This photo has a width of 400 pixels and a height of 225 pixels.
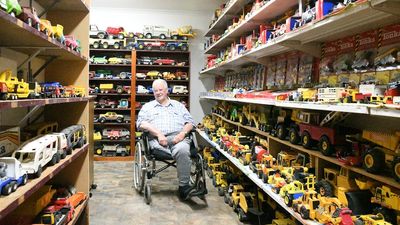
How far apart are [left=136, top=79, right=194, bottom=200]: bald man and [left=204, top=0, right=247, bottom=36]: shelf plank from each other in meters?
1.53

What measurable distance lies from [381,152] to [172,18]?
6.74 metres

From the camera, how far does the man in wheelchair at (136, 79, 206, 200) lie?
174 inches

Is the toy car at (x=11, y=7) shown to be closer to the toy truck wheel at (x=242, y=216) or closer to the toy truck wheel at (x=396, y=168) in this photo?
the toy truck wheel at (x=396, y=168)

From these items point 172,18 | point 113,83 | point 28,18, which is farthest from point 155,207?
point 172,18

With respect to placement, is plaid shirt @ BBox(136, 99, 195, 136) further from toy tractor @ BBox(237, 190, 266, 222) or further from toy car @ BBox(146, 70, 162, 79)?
toy car @ BBox(146, 70, 162, 79)

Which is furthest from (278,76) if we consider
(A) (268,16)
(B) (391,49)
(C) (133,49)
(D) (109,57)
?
(D) (109,57)

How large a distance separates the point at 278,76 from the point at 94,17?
5.32 metres

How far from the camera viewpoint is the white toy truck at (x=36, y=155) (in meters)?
2.20

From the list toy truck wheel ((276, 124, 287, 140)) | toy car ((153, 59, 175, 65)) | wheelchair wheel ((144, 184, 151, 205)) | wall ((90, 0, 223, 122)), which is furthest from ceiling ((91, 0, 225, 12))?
toy truck wheel ((276, 124, 287, 140))

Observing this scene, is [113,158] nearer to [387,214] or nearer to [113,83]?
[113,83]

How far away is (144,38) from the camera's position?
25.3 ft

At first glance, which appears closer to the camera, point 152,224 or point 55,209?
point 55,209

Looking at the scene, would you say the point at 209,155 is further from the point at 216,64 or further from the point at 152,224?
the point at 152,224

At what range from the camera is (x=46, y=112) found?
3.67m
